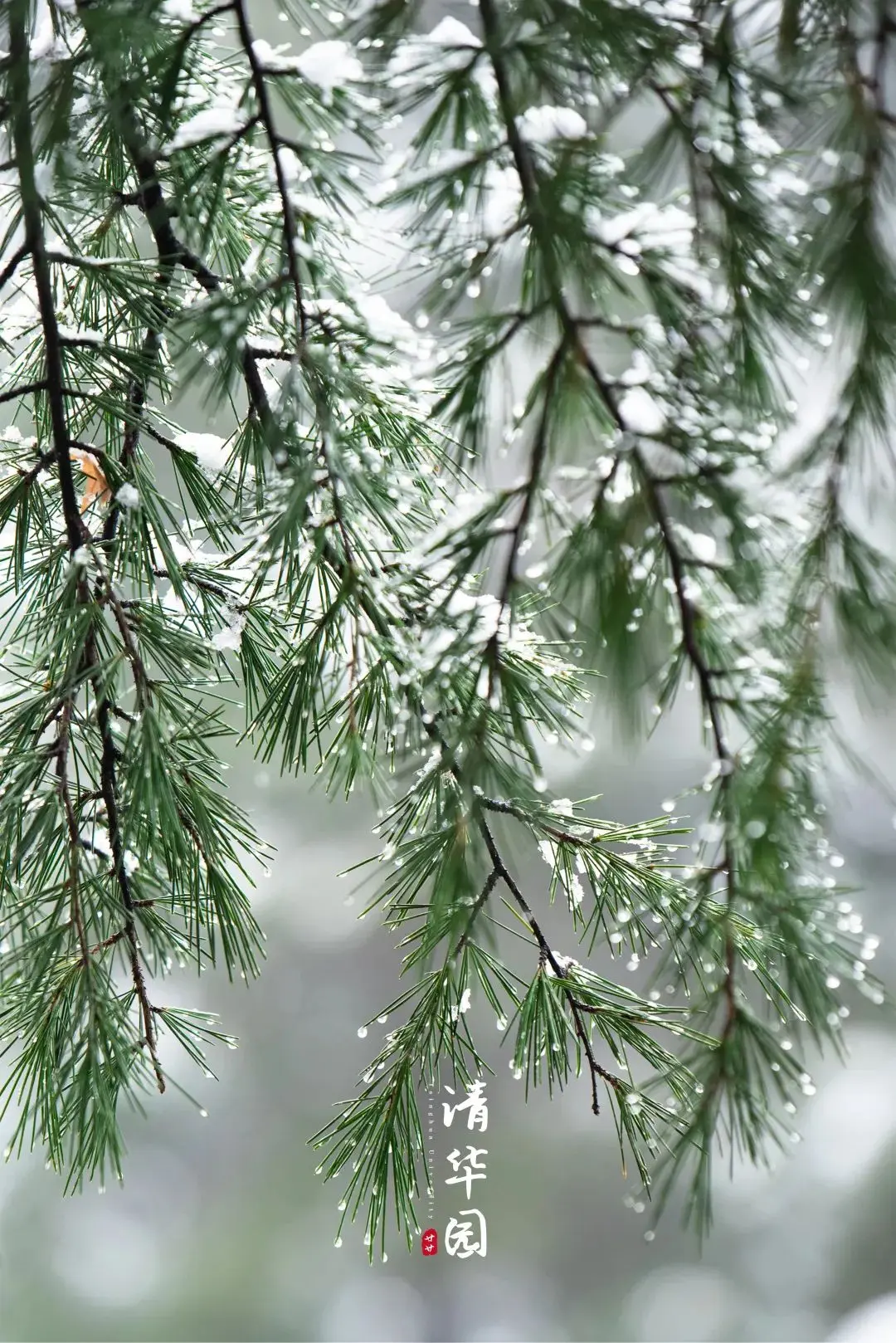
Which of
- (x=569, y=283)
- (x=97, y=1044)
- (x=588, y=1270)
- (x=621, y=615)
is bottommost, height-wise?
(x=588, y=1270)

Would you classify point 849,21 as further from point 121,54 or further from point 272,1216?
point 272,1216

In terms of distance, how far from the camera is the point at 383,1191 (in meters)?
0.61

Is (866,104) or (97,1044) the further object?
(97,1044)

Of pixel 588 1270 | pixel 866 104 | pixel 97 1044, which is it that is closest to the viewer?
pixel 866 104

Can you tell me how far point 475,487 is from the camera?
2.30 ft

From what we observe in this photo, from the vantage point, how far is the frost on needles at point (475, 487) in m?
0.36

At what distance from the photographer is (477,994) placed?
2.65m

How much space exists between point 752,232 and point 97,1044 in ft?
1.56

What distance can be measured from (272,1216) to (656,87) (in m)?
2.71

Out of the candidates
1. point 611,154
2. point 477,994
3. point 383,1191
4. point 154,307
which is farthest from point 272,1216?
point 611,154

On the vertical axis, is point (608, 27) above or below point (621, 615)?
above

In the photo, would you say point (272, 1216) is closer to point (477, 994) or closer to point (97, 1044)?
point (477, 994)

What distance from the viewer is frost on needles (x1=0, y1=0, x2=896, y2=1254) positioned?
14.3 inches

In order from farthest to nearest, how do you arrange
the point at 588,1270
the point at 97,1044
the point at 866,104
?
the point at 588,1270 → the point at 97,1044 → the point at 866,104
